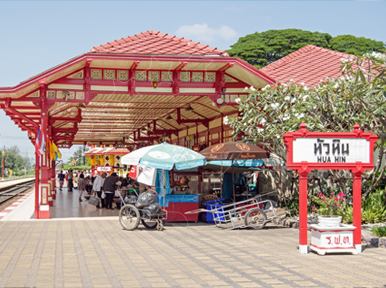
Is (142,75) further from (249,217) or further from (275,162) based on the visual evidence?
(249,217)

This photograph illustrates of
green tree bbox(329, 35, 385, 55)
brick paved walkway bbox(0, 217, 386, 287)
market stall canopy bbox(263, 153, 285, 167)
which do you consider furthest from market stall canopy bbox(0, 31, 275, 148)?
green tree bbox(329, 35, 385, 55)

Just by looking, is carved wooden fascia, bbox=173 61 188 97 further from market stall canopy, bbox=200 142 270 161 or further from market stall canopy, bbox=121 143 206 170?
A: market stall canopy, bbox=200 142 270 161

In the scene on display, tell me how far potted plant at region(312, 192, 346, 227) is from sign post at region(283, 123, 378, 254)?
1.24 ft

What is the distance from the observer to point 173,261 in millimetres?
8320

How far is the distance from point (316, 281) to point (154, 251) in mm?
3519

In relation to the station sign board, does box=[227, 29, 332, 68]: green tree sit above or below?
above

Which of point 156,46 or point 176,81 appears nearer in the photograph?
point 156,46

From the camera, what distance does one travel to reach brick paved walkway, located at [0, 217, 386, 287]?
22.6ft

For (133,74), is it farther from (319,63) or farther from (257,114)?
(319,63)

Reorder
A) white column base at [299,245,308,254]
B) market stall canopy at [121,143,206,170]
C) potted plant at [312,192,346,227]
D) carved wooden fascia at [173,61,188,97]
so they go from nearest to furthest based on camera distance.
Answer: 1. white column base at [299,245,308,254]
2. potted plant at [312,192,346,227]
3. market stall canopy at [121,143,206,170]
4. carved wooden fascia at [173,61,188,97]

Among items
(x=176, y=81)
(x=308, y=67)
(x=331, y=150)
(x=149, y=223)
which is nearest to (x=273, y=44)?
(x=308, y=67)

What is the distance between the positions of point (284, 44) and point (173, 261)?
37233mm

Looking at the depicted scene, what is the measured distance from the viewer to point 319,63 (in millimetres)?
19391

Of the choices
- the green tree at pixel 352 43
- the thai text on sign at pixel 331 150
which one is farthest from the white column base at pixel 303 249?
the green tree at pixel 352 43
